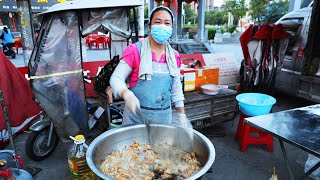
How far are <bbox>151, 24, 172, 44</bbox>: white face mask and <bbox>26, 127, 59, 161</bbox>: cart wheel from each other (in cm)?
236

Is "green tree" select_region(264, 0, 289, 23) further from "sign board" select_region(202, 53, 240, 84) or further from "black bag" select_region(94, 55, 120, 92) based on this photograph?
"black bag" select_region(94, 55, 120, 92)

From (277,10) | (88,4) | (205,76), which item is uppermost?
(277,10)

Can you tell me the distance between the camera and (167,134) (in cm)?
175

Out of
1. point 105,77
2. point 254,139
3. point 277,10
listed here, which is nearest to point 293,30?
point 254,139

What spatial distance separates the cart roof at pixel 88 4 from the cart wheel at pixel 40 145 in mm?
1691

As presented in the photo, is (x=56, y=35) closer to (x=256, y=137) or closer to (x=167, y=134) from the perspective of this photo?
(x=167, y=134)

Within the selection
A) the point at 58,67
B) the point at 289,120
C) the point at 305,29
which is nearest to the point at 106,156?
the point at 289,120

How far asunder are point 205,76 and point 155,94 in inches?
96.1

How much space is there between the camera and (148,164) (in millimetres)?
1601

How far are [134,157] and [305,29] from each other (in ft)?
17.7

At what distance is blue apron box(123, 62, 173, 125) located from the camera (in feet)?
6.37

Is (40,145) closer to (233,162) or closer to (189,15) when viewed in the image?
(233,162)

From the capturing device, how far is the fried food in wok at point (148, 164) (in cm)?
146

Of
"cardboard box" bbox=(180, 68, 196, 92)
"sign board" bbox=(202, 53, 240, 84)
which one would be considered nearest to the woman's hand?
"cardboard box" bbox=(180, 68, 196, 92)
